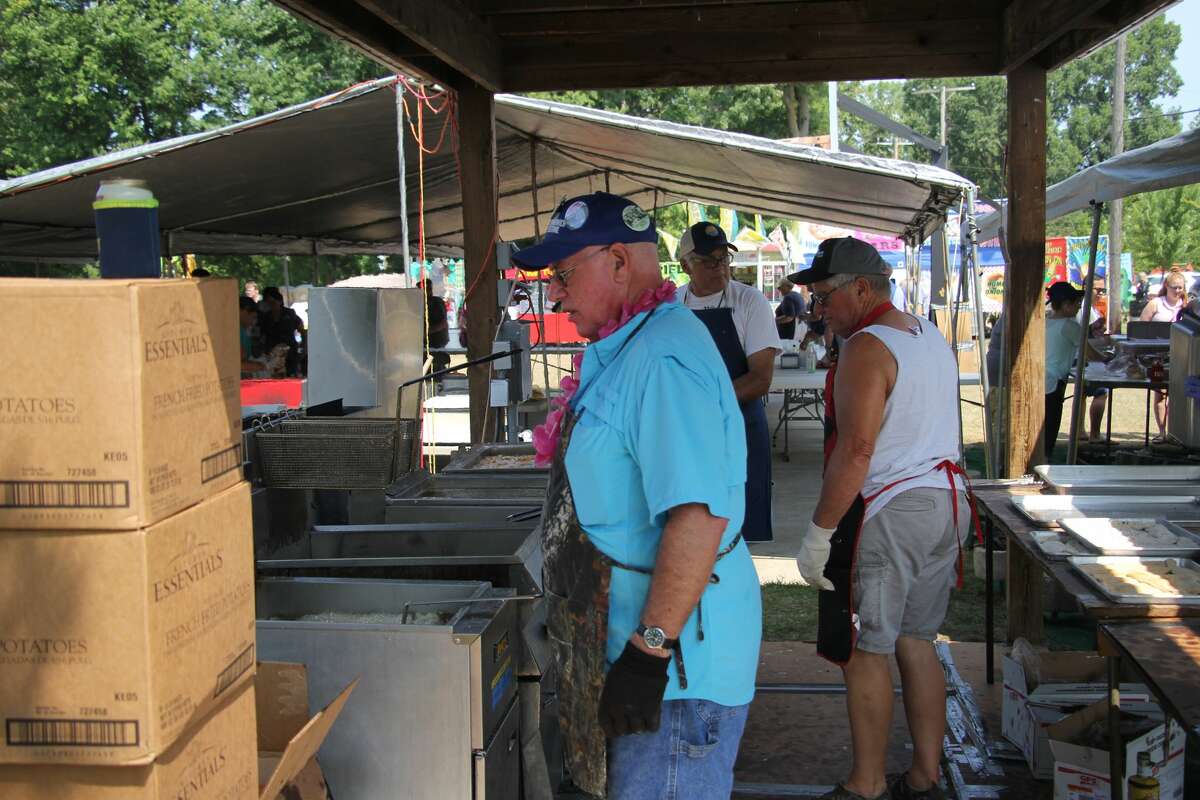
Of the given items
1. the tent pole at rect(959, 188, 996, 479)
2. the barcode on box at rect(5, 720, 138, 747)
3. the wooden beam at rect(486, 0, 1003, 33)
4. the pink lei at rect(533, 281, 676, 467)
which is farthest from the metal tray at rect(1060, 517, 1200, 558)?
the barcode on box at rect(5, 720, 138, 747)

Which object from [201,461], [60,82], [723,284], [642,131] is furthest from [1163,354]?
[60,82]

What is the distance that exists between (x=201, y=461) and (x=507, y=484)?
2.31 m

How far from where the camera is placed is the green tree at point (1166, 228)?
33.4 meters

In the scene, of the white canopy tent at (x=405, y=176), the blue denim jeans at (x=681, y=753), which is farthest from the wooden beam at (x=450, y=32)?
the blue denim jeans at (x=681, y=753)

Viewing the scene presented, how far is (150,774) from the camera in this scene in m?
1.59

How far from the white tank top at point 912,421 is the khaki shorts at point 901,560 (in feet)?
0.16

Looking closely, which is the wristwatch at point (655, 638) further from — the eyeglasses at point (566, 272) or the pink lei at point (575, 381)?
the eyeglasses at point (566, 272)

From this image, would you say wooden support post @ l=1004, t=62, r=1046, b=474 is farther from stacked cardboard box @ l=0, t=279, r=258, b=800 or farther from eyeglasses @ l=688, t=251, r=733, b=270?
stacked cardboard box @ l=0, t=279, r=258, b=800

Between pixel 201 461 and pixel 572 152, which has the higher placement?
pixel 572 152

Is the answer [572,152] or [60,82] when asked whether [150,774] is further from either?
[60,82]

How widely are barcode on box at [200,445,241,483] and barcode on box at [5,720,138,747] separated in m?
0.40

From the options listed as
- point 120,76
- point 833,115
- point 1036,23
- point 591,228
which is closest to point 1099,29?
point 1036,23

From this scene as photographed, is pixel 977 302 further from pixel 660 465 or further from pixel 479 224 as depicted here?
pixel 660 465

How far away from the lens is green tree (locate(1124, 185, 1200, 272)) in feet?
110
